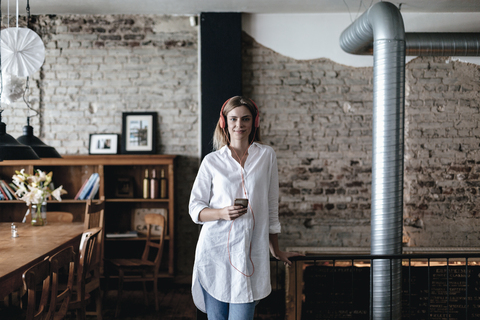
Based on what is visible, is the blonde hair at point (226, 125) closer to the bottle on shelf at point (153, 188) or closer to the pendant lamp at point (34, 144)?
the pendant lamp at point (34, 144)

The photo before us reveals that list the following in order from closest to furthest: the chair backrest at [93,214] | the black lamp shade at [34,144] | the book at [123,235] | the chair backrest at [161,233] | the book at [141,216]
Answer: the black lamp shade at [34,144] → the chair backrest at [93,214] → the chair backrest at [161,233] → the book at [123,235] → the book at [141,216]

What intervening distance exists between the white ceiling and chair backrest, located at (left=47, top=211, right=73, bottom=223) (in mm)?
2168

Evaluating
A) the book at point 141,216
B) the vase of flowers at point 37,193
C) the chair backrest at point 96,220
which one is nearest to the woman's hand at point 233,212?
the chair backrest at point 96,220

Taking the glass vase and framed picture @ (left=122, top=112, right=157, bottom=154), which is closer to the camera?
the glass vase

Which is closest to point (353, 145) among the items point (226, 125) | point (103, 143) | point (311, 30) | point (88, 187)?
point (311, 30)

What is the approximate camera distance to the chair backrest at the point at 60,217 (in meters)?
3.53

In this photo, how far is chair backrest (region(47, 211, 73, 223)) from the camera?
11.6 ft

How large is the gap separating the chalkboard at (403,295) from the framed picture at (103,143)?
2.45 metres

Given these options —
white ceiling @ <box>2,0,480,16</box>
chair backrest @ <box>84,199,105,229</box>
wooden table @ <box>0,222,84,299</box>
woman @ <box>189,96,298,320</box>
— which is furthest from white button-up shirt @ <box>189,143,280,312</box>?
white ceiling @ <box>2,0,480,16</box>

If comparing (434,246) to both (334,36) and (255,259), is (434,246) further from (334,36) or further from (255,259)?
(255,259)

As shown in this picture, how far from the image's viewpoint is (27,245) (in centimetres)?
246

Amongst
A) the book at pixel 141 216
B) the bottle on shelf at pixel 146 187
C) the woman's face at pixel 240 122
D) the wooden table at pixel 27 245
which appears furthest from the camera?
the book at pixel 141 216

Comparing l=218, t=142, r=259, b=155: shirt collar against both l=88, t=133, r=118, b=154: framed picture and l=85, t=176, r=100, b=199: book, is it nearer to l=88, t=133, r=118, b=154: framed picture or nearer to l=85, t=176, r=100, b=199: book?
l=85, t=176, r=100, b=199: book

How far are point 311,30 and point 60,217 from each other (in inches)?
131
